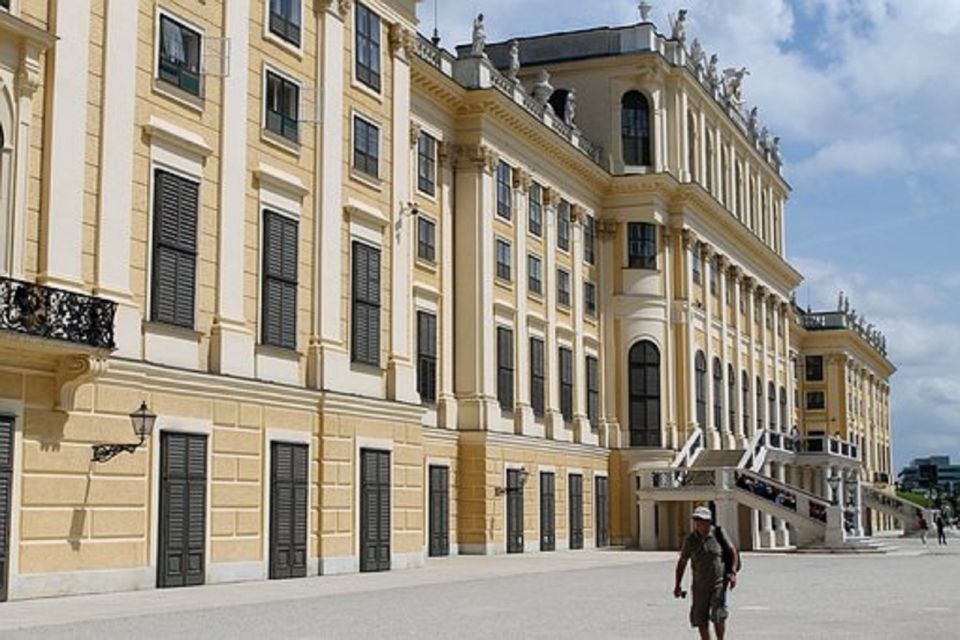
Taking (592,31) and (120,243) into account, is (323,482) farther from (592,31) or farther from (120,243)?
(592,31)

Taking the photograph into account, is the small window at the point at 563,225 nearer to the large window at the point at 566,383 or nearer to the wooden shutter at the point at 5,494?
the large window at the point at 566,383

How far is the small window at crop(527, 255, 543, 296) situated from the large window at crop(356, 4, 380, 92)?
52.0 ft

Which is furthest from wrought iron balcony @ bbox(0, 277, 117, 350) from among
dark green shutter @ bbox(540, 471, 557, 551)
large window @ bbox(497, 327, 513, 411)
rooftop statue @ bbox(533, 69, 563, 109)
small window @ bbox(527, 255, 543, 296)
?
rooftop statue @ bbox(533, 69, 563, 109)

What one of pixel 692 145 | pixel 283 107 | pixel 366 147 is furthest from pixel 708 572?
pixel 692 145

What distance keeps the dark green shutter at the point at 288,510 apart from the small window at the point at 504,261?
17.3m

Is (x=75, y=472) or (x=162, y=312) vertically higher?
(x=162, y=312)

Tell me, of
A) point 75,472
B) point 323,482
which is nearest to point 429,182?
point 323,482

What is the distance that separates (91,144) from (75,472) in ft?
17.3

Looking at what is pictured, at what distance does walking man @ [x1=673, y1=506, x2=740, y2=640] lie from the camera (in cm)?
1460

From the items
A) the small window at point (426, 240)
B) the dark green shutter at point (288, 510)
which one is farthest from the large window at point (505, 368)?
the dark green shutter at point (288, 510)

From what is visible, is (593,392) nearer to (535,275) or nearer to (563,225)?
(563,225)

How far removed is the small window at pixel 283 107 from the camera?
2909 cm

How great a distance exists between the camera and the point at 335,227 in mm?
30906

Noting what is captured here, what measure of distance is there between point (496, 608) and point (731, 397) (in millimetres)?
44909
